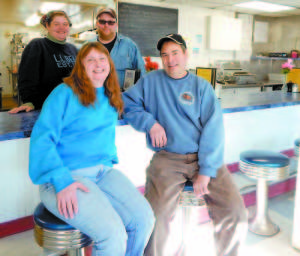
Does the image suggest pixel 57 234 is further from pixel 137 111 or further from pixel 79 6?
pixel 79 6

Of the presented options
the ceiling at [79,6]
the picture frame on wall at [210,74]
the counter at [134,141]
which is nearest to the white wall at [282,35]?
the ceiling at [79,6]

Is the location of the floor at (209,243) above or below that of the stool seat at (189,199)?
below

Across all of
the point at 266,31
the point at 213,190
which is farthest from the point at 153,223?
the point at 266,31

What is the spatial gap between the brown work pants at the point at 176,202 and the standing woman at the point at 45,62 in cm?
116

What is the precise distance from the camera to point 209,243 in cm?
220

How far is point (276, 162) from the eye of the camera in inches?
81.7

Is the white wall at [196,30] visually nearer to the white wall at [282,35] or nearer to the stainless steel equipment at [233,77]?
the stainless steel equipment at [233,77]

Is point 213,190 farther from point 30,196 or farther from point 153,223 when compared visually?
point 30,196

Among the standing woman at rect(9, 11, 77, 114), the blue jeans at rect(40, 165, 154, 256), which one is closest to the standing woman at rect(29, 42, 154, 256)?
the blue jeans at rect(40, 165, 154, 256)

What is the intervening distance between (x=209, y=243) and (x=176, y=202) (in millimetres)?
814

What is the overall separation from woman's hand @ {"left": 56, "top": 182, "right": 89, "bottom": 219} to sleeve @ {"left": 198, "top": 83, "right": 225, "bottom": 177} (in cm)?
71

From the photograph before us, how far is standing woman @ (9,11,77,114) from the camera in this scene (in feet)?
7.49

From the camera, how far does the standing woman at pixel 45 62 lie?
2.28 metres

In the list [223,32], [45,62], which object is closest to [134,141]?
[45,62]
